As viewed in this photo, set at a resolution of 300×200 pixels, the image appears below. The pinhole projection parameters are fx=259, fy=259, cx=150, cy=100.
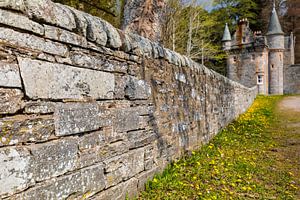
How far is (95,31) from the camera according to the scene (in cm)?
241

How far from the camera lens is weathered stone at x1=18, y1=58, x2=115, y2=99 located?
179cm

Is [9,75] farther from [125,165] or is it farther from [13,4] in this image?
[125,165]

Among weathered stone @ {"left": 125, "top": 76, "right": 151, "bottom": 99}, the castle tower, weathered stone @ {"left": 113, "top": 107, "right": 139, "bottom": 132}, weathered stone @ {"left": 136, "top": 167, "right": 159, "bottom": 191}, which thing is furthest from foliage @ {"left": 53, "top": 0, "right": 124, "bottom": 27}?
the castle tower

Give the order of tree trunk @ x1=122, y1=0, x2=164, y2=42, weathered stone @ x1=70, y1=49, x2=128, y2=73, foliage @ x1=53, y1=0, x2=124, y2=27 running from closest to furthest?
weathered stone @ x1=70, y1=49, x2=128, y2=73 → tree trunk @ x1=122, y1=0, x2=164, y2=42 → foliage @ x1=53, y1=0, x2=124, y2=27

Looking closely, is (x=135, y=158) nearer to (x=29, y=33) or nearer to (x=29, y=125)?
(x=29, y=125)

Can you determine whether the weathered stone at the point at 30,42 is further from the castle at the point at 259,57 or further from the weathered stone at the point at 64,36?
the castle at the point at 259,57

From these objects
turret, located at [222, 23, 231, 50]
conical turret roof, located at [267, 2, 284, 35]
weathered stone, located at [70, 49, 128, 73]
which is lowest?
weathered stone, located at [70, 49, 128, 73]

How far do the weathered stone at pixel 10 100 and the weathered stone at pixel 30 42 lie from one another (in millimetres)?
311

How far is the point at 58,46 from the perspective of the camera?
2025 millimetres

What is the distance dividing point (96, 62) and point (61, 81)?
0.50m

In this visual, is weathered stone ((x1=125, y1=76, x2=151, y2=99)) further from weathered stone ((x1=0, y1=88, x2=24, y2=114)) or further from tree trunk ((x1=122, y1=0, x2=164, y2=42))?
tree trunk ((x1=122, y1=0, x2=164, y2=42))

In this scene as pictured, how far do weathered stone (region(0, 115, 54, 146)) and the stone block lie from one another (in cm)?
61

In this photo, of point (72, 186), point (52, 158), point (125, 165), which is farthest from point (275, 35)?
point (52, 158)

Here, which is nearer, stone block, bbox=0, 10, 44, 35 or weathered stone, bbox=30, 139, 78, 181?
stone block, bbox=0, 10, 44, 35
